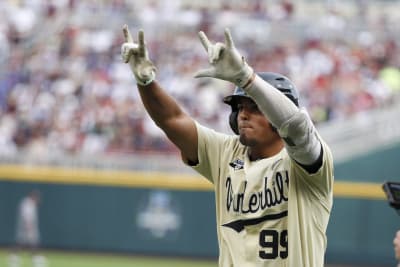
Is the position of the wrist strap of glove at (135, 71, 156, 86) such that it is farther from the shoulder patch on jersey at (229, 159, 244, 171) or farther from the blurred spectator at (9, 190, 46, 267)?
the blurred spectator at (9, 190, 46, 267)

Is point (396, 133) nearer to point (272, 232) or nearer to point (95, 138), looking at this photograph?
point (95, 138)

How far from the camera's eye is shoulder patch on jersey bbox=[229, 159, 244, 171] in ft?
15.4

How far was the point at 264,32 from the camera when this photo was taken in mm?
20531

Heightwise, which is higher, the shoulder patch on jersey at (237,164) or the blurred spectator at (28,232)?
the shoulder patch on jersey at (237,164)

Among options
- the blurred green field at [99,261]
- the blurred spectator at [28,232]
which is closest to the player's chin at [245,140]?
the blurred green field at [99,261]

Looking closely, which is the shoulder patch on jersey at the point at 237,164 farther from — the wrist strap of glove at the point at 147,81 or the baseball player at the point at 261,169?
the wrist strap of glove at the point at 147,81

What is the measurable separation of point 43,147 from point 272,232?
14.7 metres

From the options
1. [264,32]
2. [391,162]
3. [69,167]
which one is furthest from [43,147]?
[391,162]

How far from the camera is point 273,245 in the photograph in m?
4.45

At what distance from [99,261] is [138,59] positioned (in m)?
13.9

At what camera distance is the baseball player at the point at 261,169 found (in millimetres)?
4223

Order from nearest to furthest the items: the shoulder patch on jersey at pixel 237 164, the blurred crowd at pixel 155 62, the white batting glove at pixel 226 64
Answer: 1. the white batting glove at pixel 226 64
2. the shoulder patch on jersey at pixel 237 164
3. the blurred crowd at pixel 155 62

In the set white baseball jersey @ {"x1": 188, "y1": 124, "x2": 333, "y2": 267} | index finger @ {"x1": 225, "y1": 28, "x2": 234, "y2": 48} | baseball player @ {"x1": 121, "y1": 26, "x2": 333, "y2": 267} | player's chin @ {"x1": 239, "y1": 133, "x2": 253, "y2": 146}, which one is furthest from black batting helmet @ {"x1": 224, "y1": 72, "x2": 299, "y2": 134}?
index finger @ {"x1": 225, "y1": 28, "x2": 234, "y2": 48}

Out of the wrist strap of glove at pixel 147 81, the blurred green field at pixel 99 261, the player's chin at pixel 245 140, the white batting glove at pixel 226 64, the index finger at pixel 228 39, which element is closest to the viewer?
the index finger at pixel 228 39
